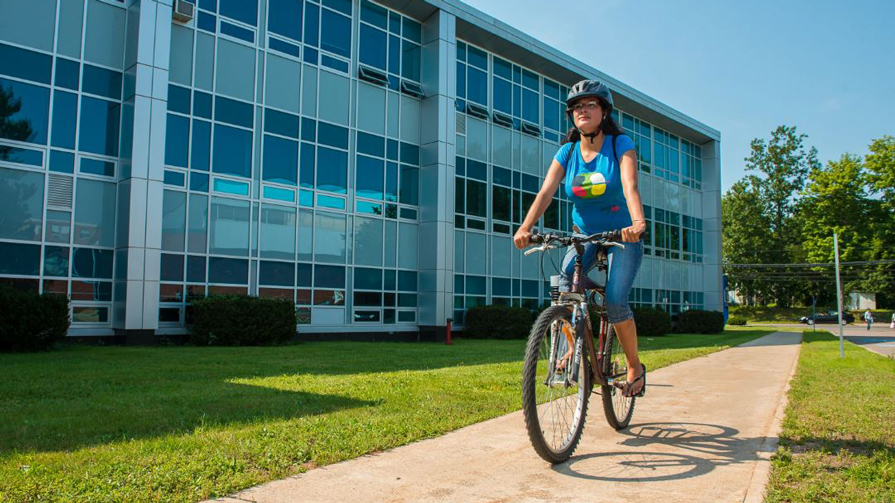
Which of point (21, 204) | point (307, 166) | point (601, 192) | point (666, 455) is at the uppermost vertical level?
point (307, 166)

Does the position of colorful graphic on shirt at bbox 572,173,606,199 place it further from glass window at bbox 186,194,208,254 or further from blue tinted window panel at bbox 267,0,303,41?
blue tinted window panel at bbox 267,0,303,41

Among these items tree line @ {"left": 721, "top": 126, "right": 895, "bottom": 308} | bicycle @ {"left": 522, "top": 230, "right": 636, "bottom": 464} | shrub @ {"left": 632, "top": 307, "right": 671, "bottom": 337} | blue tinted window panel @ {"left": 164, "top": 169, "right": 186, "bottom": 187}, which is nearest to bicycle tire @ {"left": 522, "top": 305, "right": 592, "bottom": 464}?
bicycle @ {"left": 522, "top": 230, "right": 636, "bottom": 464}

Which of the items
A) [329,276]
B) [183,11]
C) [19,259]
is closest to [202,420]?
[19,259]

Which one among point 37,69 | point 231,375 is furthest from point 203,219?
point 231,375

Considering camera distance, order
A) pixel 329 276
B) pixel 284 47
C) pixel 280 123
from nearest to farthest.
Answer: pixel 280 123 → pixel 284 47 → pixel 329 276

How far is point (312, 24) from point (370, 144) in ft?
12.7

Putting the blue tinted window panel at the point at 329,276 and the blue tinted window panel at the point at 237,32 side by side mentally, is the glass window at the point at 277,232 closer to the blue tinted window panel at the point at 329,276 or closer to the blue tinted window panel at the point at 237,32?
the blue tinted window panel at the point at 329,276

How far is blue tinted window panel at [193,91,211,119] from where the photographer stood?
1625 centimetres

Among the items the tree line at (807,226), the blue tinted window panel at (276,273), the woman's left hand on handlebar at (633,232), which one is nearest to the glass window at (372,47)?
the blue tinted window panel at (276,273)

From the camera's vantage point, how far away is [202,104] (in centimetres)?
1638

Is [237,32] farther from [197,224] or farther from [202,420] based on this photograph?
[202,420]

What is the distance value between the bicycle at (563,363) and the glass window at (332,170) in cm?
1555

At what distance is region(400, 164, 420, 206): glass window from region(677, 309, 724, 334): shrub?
2008cm

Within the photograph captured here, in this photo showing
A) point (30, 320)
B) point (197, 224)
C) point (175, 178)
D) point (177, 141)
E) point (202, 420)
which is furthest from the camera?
point (197, 224)
